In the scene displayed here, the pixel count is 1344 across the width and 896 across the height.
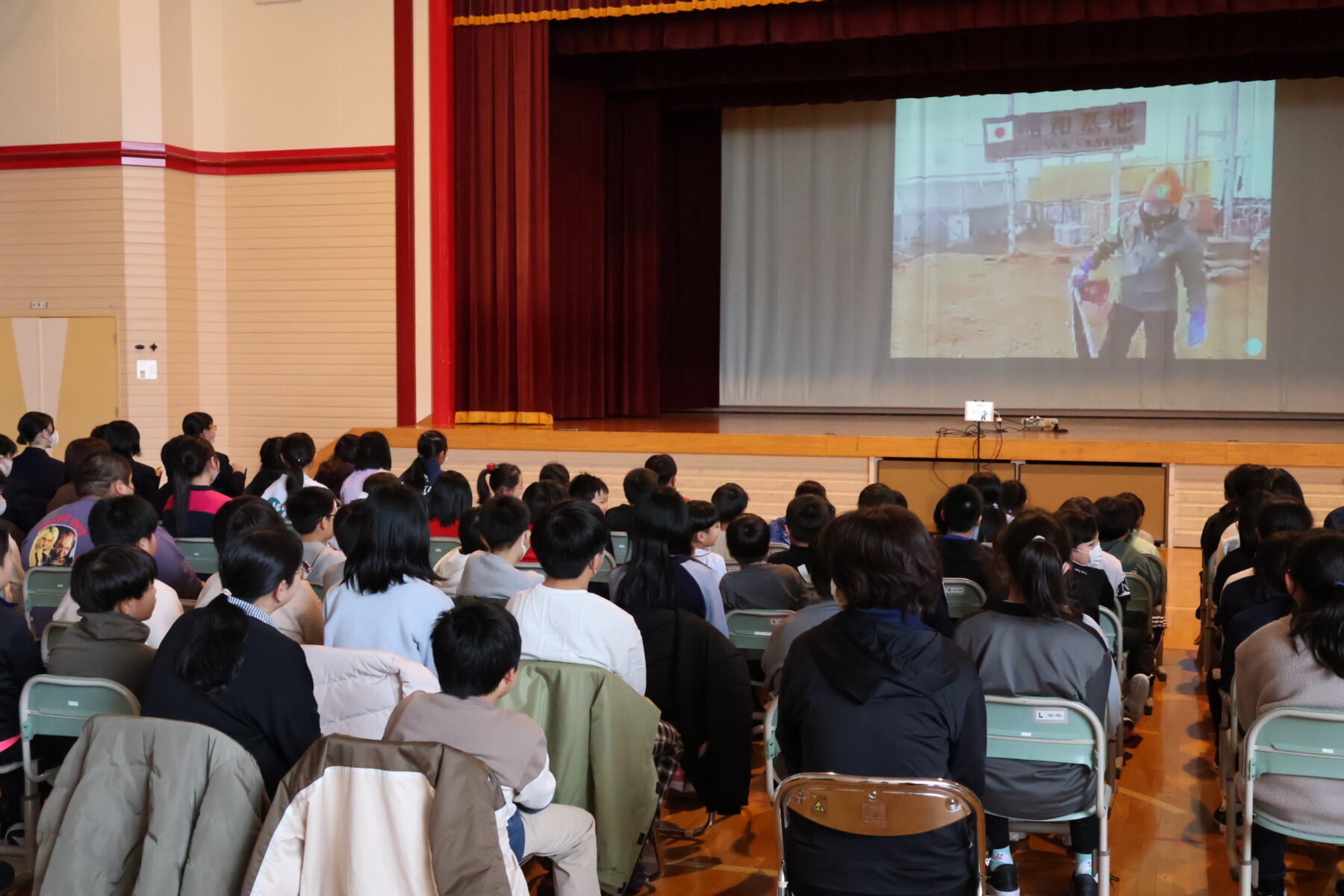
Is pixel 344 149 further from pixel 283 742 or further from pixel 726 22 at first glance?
pixel 283 742

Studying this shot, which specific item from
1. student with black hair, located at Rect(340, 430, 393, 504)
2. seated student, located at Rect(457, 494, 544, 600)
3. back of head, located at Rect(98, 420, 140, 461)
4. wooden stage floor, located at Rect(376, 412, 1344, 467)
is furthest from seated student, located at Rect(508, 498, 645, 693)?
wooden stage floor, located at Rect(376, 412, 1344, 467)

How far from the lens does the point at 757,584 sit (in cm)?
378

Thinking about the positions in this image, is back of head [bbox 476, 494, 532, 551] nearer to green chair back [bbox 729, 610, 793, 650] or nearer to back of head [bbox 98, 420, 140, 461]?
green chair back [bbox 729, 610, 793, 650]

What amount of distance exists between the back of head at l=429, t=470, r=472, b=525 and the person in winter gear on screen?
8567mm

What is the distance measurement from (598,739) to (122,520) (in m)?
1.65

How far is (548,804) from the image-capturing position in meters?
2.44

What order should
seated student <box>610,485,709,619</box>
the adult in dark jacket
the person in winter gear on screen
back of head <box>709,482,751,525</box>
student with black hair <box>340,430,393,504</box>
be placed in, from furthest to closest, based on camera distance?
the person in winter gear on screen, student with black hair <box>340,430,393,504</box>, back of head <box>709,482,751,525</box>, seated student <box>610,485,709,619</box>, the adult in dark jacket

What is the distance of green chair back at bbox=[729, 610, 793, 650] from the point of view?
358 centimetres

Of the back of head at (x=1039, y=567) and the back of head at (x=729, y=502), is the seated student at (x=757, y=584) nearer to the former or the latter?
the back of head at (x=729, y=502)

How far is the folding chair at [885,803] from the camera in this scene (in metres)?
2.10

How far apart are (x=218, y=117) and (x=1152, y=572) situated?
321 inches

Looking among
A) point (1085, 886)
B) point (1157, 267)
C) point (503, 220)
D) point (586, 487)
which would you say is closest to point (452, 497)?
point (586, 487)

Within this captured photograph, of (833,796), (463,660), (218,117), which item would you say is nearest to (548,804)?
(463,660)

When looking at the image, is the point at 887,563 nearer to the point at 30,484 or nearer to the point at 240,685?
the point at 240,685
